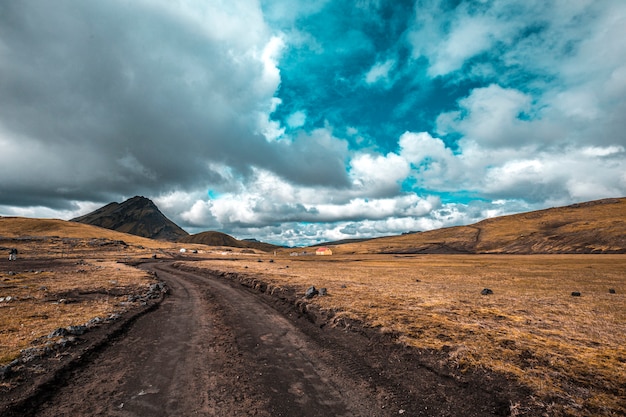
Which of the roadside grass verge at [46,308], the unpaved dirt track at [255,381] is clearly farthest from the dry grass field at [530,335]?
the roadside grass verge at [46,308]

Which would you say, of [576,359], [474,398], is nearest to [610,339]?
[576,359]

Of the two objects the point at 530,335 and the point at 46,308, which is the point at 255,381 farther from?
the point at 46,308

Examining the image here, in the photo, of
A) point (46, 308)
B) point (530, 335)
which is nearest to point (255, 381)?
point (530, 335)

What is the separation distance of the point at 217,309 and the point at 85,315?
828 centimetres

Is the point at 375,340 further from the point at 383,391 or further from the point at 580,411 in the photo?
the point at 580,411

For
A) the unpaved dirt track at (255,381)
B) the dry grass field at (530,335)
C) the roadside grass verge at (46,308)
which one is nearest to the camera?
the unpaved dirt track at (255,381)

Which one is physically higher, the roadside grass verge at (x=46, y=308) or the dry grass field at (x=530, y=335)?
the dry grass field at (x=530, y=335)

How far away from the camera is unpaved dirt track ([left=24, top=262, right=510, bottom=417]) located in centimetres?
839

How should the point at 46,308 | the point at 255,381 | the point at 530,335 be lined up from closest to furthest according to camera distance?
the point at 255,381 < the point at 530,335 < the point at 46,308

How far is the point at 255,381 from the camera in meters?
10.1

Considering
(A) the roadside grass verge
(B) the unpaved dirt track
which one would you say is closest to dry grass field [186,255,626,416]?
(B) the unpaved dirt track

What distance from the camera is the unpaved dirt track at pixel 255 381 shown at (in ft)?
27.5

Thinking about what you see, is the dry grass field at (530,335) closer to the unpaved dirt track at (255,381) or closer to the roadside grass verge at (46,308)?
the unpaved dirt track at (255,381)

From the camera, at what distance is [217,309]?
22.3 metres
